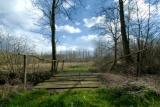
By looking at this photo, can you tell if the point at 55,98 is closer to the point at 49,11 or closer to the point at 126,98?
the point at 126,98

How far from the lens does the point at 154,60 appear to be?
16.6 m

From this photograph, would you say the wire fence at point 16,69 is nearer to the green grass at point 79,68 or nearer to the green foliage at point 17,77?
the green foliage at point 17,77

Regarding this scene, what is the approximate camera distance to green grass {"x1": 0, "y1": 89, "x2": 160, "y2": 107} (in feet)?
26.3

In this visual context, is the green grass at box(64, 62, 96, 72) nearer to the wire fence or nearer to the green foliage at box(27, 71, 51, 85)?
Result: the green foliage at box(27, 71, 51, 85)

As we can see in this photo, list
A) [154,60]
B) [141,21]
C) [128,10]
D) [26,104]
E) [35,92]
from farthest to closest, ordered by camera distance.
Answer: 1. [128,10]
2. [141,21]
3. [154,60]
4. [35,92]
5. [26,104]

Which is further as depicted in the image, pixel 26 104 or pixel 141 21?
pixel 141 21

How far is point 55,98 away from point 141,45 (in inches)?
550

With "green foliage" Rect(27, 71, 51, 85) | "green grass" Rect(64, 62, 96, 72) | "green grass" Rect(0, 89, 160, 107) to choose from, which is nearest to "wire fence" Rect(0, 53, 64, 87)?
"green foliage" Rect(27, 71, 51, 85)

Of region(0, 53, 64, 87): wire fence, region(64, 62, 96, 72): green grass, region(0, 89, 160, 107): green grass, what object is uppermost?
region(0, 53, 64, 87): wire fence

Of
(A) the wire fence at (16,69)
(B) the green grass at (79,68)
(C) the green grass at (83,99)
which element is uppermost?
(A) the wire fence at (16,69)

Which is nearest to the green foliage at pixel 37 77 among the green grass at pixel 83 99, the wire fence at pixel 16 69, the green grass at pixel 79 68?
the wire fence at pixel 16 69

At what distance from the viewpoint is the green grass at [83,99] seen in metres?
8.03

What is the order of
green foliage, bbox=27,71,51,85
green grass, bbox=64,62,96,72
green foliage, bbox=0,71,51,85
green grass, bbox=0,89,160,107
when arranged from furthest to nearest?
green grass, bbox=64,62,96,72 → green foliage, bbox=27,71,51,85 → green foliage, bbox=0,71,51,85 → green grass, bbox=0,89,160,107

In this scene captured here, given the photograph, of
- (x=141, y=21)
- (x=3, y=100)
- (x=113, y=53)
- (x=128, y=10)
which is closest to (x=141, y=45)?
(x=141, y=21)
